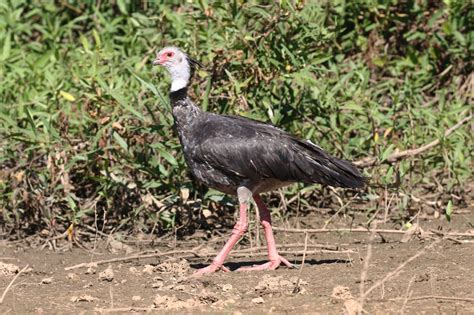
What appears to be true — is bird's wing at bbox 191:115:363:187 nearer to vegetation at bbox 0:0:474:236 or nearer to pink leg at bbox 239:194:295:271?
pink leg at bbox 239:194:295:271

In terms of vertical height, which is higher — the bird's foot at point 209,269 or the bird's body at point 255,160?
the bird's body at point 255,160

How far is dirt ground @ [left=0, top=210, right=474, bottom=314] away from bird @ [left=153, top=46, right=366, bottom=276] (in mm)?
284

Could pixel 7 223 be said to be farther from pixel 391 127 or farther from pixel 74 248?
pixel 391 127

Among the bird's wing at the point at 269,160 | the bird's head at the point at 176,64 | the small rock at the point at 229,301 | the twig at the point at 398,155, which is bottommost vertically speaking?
the small rock at the point at 229,301

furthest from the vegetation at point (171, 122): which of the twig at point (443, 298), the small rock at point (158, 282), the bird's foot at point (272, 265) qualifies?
the twig at point (443, 298)

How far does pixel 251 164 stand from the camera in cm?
640

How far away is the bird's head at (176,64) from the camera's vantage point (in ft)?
22.4

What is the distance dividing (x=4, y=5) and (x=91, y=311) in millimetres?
4244

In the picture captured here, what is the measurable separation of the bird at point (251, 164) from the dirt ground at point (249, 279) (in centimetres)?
28

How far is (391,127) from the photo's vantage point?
26.3ft

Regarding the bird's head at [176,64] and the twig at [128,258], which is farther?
the bird's head at [176,64]

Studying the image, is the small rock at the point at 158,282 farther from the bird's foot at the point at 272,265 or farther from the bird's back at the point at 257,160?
the bird's back at the point at 257,160

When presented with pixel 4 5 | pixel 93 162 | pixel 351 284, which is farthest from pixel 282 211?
pixel 4 5

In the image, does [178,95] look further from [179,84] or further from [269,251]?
[269,251]
